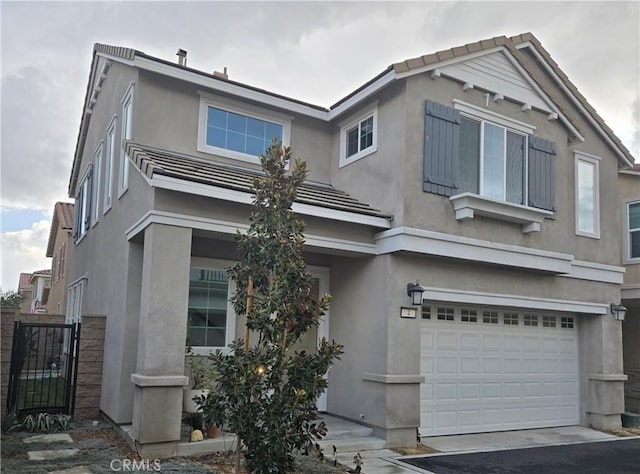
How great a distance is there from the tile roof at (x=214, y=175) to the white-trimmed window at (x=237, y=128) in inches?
15.5

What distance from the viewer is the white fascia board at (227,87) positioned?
945 cm

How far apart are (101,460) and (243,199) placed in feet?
12.7

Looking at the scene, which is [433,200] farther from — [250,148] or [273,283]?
[273,283]

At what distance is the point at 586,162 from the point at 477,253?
14.3 feet

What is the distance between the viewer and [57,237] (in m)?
25.0

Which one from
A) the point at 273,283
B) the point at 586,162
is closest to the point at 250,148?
the point at 273,283

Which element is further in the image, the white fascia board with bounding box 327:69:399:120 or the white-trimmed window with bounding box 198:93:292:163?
the white-trimmed window with bounding box 198:93:292:163

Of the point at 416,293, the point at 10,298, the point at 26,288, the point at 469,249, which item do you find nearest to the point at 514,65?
the point at 469,249

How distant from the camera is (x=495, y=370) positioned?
1070 cm

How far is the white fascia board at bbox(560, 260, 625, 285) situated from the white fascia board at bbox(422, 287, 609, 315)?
0.55 meters

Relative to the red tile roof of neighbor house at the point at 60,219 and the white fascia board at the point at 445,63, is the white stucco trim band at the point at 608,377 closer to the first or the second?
the white fascia board at the point at 445,63

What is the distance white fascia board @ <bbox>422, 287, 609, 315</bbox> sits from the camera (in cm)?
959

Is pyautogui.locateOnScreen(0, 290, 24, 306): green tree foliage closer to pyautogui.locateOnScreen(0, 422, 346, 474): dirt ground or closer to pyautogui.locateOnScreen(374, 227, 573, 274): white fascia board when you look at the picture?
pyautogui.locateOnScreen(0, 422, 346, 474): dirt ground

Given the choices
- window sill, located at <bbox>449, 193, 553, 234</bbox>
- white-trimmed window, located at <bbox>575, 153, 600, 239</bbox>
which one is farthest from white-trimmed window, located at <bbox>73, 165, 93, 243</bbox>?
white-trimmed window, located at <bbox>575, 153, 600, 239</bbox>
